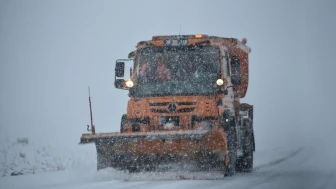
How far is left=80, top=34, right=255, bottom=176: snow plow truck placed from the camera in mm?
12500

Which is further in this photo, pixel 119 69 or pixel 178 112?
pixel 119 69

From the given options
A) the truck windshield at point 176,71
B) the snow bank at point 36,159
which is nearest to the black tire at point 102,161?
the snow bank at point 36,159

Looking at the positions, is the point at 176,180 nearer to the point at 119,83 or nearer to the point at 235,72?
the point at 119,83

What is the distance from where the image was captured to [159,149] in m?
12.6

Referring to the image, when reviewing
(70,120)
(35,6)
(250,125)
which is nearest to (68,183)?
(250,125)

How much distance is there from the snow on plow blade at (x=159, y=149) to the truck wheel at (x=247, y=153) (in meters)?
2.39

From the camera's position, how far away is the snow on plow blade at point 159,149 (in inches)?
483

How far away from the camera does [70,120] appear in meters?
34.5

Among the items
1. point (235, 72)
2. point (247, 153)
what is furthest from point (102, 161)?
point (247, 153)

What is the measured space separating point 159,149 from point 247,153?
10.6ft

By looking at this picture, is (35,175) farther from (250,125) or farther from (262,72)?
(262,72)

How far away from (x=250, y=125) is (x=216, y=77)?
256 cm

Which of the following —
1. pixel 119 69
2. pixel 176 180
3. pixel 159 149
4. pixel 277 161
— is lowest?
pixel 277 161

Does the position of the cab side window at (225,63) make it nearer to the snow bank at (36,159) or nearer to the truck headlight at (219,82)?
the truck headlight at (219,82)
